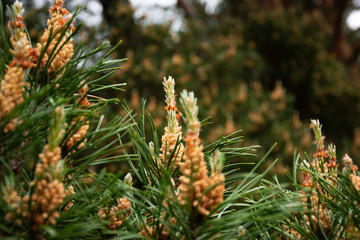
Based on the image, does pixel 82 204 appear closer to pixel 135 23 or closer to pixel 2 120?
pixel 2 120

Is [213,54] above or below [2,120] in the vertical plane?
above

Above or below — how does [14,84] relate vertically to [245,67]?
below

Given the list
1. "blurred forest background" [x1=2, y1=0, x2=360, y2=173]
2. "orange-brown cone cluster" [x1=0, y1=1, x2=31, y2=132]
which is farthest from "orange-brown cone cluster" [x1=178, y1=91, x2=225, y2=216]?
"blurred forest background" [x1=2, y1=0, x2=360, y2=173]

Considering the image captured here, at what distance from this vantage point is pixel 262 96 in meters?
3.00

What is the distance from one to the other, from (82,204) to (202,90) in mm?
2531

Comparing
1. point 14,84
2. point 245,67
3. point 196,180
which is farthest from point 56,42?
point 245,67

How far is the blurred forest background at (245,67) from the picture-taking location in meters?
2.54

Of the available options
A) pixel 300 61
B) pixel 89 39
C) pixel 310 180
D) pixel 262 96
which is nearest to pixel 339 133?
pixel 300 61

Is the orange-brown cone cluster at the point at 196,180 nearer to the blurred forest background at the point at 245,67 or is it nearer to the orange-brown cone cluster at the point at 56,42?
the orange-brown cone cluster at the point at 56,42

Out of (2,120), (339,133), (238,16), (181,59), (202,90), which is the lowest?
(339,133)

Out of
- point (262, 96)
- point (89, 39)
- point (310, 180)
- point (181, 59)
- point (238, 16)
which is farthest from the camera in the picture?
point (238, 16)

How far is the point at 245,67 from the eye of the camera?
3.35m

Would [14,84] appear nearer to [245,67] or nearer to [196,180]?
[196,180]

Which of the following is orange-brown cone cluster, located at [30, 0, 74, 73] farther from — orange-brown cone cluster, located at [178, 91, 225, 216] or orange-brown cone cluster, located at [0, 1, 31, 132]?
orange-brown cone cluster, located at [178, 91, 225, 216]
